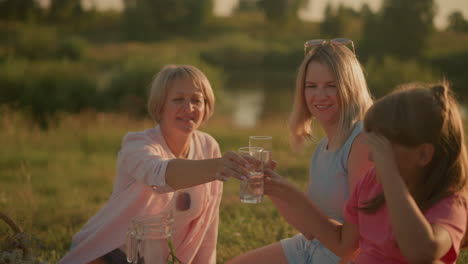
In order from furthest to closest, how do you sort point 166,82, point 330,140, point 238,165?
point 166,82 → point 330,140 → point 238,165

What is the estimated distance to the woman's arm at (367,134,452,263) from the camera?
1.86 m

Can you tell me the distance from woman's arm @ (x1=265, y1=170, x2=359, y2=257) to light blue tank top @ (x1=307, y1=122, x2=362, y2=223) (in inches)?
6.7

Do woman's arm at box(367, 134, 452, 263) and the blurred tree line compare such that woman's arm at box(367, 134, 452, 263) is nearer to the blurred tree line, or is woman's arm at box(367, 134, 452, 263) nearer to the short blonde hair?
Answer: the short blonde hair

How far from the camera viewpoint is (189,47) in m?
48.9

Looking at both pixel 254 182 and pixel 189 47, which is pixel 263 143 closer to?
pixel 254 182

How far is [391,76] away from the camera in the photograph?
24094 millimetres

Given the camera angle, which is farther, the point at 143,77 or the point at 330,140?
the point at 143,77

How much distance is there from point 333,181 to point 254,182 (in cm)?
51

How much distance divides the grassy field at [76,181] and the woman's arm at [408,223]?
5.51 ft

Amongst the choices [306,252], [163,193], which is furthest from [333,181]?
[163,193]

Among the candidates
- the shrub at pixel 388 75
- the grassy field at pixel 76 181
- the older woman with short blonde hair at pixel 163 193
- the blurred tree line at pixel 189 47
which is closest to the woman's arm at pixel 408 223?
the older woman with short blonde hair at pixel 163 193

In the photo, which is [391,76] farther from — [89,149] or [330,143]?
[330,143]

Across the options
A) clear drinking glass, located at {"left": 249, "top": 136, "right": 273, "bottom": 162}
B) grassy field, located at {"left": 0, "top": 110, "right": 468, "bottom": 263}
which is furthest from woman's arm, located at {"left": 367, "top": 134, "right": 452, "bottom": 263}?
grassy field, located at {"left": 0, "top": 110, "right": 468, "bottom": 263}

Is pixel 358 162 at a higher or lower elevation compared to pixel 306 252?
higher
